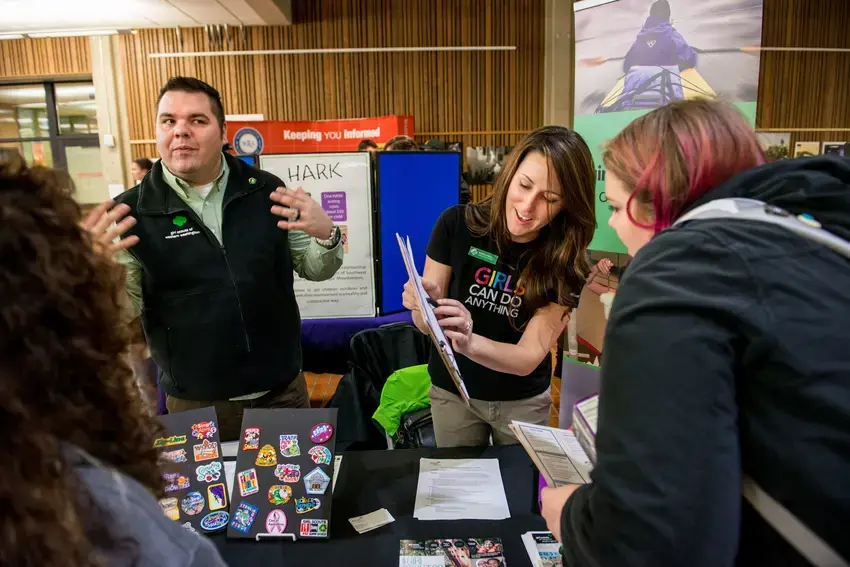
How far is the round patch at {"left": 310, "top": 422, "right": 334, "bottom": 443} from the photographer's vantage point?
4.42 ft

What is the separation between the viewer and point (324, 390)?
4.89 meters

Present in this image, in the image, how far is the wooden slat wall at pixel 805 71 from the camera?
8289 millimetres

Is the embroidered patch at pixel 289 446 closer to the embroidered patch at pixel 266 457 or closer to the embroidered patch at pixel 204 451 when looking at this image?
the embroidered patch at pixel 266 457

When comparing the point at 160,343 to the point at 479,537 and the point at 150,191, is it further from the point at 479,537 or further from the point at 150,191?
the point at 479,537

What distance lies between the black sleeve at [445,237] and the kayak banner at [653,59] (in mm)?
716

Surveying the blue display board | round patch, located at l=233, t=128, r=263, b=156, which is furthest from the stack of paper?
round patch, located at l=233, t=128, r=263, b=156

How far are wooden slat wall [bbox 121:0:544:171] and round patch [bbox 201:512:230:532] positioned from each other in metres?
7.91

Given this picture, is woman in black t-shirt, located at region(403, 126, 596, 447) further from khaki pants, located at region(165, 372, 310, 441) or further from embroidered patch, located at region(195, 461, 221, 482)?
embroidered patch, located at region(195, 461, 221, 482)

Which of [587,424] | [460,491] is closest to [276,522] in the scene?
[460,491]

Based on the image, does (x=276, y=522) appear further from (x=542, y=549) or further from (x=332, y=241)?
(x=332, y=241)

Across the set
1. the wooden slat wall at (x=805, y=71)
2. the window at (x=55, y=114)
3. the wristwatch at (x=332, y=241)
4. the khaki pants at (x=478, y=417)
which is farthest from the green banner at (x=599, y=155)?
the window at (x=55, y=114)

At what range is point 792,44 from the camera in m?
8.40

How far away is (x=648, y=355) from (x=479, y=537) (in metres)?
0.76

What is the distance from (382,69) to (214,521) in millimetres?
8192
